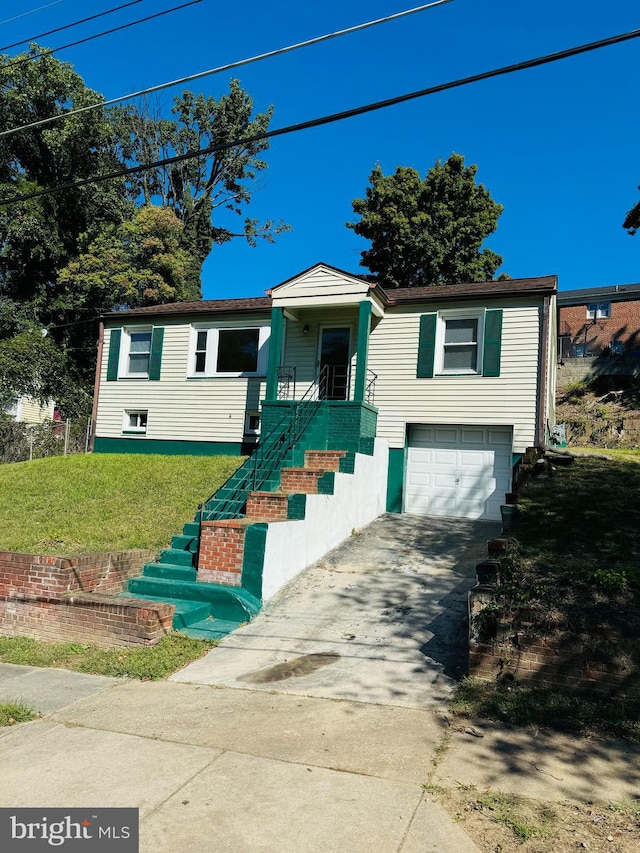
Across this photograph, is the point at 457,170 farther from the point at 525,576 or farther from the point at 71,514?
the point at 525,576

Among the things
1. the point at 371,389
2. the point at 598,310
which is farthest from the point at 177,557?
the point at 598,310

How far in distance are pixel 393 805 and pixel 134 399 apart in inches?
561

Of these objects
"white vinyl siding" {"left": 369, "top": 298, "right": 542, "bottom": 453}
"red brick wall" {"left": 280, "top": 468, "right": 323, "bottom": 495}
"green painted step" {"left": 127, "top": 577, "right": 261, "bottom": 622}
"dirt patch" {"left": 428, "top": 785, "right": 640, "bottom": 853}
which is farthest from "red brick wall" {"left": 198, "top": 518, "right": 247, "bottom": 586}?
"white vinyl siding" {"left": 369, "top": 298, "right": 542, "bottom": 453}

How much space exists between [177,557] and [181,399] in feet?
25.8

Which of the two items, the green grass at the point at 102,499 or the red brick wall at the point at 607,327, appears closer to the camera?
the green grass at the point at 102,499

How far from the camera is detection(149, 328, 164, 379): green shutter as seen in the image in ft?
53.1

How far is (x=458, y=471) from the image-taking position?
13508 millimetres

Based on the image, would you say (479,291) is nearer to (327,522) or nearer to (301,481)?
(301,481)

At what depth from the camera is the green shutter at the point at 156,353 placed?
53.1 feet

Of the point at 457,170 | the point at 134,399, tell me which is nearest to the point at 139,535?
the point at 134,399

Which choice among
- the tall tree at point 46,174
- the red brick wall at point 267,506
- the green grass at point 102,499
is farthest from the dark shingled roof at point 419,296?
the tall tree at point 46,174

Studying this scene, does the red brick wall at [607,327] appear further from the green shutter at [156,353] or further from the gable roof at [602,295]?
the green shutter at [156,353]

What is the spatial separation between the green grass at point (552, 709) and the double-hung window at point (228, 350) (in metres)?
11.2

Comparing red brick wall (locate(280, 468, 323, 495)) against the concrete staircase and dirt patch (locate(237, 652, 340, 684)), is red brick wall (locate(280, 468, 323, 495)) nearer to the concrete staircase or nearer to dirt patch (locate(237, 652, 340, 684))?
the concrete staircase
